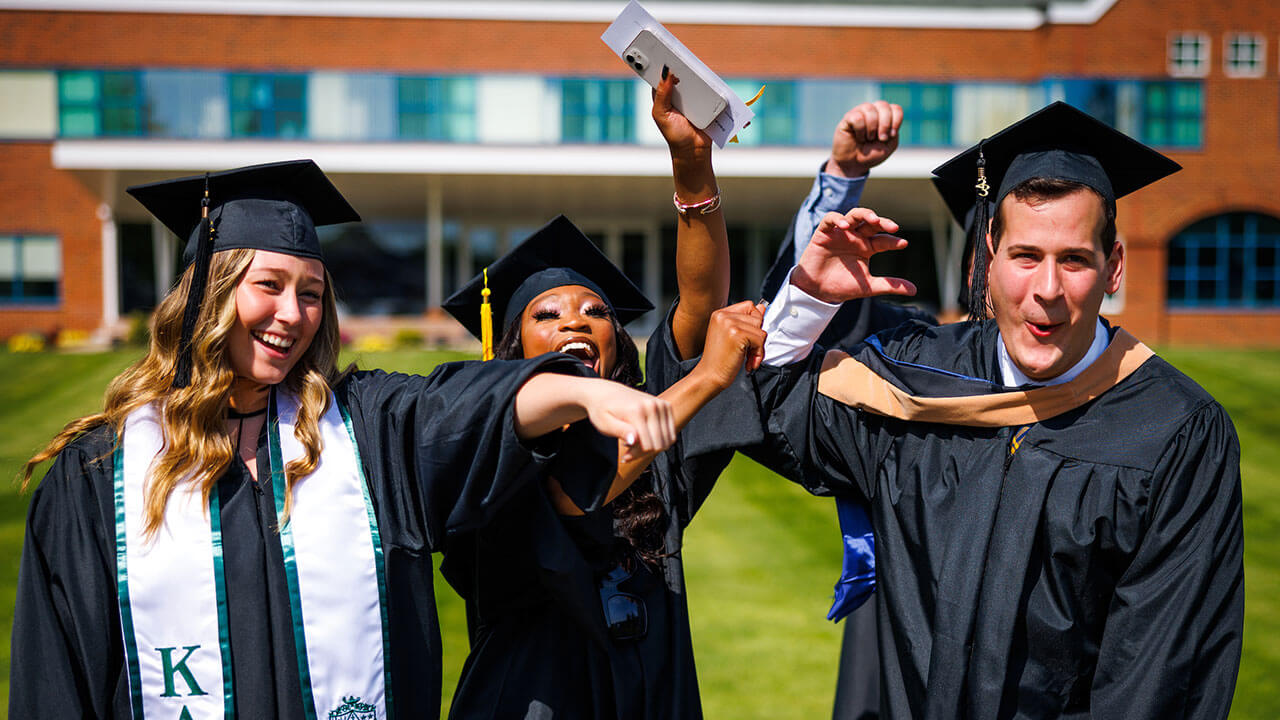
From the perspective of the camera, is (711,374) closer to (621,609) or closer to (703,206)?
(703,206)

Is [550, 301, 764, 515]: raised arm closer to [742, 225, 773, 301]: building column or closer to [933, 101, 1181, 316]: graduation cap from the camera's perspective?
[933, 101, 1181, 316]: graduation cap

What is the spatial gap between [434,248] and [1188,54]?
56.0ft

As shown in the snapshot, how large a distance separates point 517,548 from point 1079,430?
4.43 ft

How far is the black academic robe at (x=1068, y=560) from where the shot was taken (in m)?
2.08

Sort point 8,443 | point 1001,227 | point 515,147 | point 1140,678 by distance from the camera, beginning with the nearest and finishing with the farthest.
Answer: point 1140,678
point 1001,227
point 8,443
point 515,147

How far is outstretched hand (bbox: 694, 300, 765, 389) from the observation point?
85.8 inches

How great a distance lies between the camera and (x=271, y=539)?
7.23 feet

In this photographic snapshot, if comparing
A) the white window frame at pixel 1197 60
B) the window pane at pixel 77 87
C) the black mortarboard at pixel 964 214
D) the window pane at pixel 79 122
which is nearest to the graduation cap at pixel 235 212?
the black mortarboard at pixel 964 214

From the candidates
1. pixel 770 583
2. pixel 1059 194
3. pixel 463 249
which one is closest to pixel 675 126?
pixel 1059 194

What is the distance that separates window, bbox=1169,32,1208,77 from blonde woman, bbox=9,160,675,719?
2371cm

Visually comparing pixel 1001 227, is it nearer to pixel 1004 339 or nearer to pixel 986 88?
pixel 1004 339

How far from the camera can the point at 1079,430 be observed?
2256 mm

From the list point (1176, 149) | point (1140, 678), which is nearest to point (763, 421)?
point (1140, 678)

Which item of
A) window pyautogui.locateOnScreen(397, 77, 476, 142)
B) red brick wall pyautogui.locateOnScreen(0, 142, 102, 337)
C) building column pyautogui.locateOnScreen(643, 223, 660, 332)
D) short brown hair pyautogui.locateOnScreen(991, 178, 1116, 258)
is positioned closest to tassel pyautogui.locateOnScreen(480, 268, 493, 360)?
short brown hair pyautogui.locateOnScreen(991, 178, 1116, 258)
